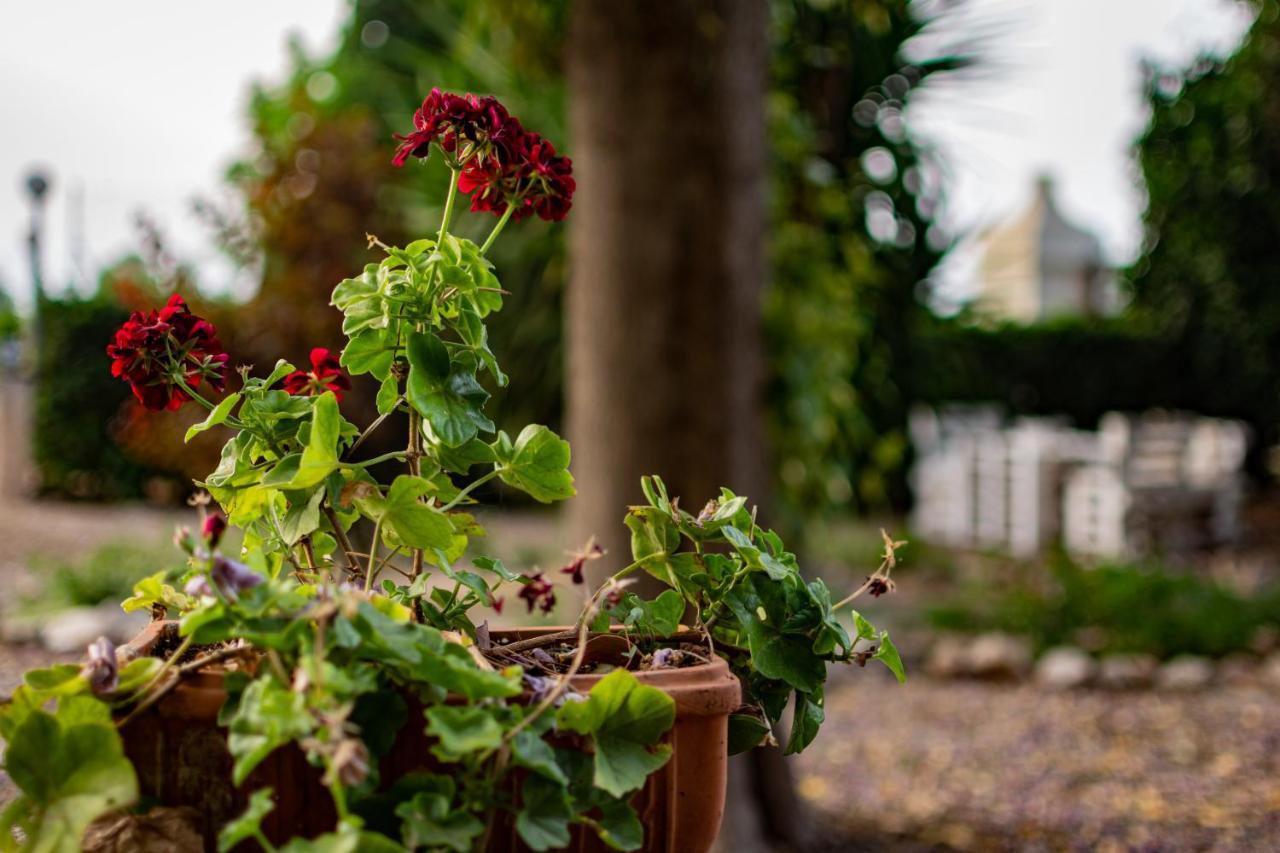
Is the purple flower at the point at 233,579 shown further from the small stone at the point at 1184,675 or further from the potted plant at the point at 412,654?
the small stone at the point at 1184,675

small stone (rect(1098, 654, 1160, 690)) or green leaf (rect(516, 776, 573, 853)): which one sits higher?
green leaf (rect(516, 776, 573, 853))

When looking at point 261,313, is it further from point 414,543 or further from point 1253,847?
point 414,543

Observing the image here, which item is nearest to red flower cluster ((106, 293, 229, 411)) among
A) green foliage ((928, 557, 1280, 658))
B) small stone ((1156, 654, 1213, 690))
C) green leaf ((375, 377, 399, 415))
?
green leaf ((375, 377, 399, 415))

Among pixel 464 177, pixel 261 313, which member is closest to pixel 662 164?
pixel 464 177

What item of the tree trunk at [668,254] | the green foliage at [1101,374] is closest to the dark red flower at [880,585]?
the tree trunk at [668,254]

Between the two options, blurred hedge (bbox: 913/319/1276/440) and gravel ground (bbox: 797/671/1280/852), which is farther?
blurred hedge (bbox: 913/319/1276/440)

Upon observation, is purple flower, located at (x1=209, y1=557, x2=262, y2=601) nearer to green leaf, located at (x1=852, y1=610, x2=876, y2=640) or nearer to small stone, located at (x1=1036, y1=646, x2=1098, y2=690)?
green leaf, located at (x1=852, y1=610, x2=876, y2=640)

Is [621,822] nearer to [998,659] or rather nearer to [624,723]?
[624,723]

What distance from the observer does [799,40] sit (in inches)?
151

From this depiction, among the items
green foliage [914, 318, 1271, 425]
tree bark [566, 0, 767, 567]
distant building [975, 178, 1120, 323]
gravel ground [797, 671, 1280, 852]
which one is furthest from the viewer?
distant building [975, 178, 1120, 323]

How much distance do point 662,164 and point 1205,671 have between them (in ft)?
11.0

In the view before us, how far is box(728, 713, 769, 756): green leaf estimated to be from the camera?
860 mm

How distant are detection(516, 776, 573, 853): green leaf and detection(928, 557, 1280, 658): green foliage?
482 cm

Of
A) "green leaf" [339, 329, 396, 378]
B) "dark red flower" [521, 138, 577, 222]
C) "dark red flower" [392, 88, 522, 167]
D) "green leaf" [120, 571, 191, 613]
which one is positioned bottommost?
"green leaf" [120, 571, 191, 613]
